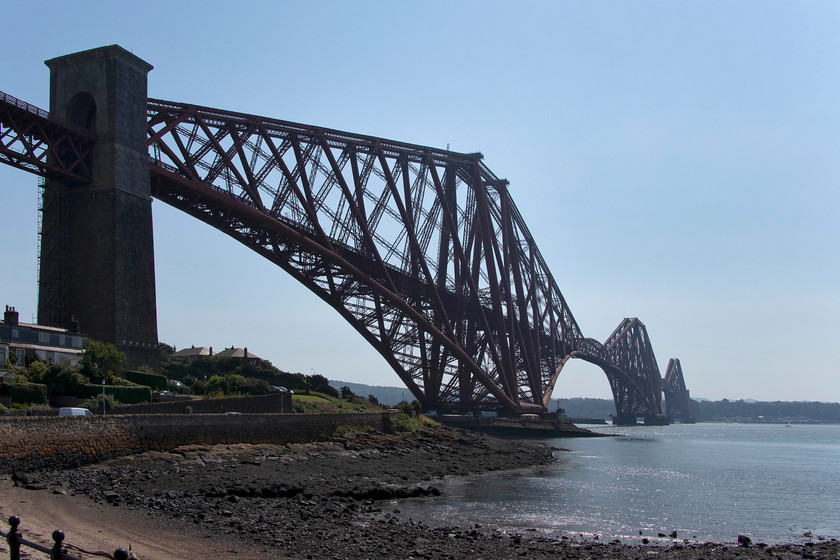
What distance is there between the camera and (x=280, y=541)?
755 inches

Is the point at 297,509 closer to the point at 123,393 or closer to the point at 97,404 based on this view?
the point at 97,404

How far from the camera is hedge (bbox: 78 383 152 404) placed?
113 ft

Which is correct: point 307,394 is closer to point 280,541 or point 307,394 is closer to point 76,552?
point 280,541

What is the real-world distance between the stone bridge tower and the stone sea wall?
36.9 ft

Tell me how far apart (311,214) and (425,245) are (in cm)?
1716

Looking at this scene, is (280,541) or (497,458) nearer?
(280,541)

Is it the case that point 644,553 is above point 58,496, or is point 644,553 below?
below

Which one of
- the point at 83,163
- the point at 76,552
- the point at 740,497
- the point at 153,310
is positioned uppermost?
the point at 83,163

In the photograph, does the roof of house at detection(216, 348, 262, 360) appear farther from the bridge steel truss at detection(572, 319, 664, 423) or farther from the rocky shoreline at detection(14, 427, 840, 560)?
the bridge steel truss at detection(572, 319, 664, 423)

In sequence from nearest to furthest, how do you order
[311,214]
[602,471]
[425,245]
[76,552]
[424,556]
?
[76,552] < [424,556] < [602,471] < [311,214] < [425,245]

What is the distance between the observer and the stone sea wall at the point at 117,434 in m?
23.1

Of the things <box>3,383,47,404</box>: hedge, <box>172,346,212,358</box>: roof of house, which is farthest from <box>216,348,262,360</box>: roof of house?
<box>3,383,47,404</box>: hedge

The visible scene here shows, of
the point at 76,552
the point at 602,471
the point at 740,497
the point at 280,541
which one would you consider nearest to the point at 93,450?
the point at 280,541

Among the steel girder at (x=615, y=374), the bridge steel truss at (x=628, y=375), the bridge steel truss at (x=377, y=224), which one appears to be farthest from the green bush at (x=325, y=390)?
the bridge steel truss at (x=628, y=375)
